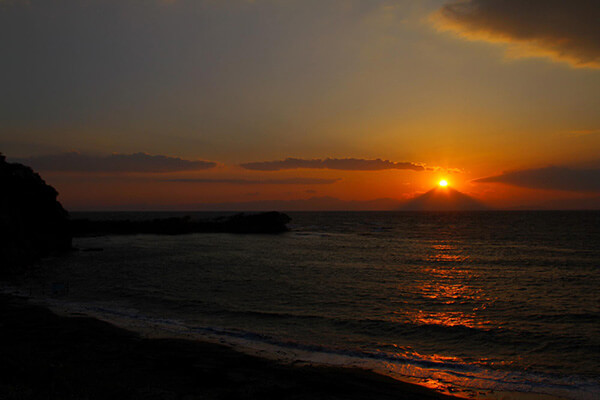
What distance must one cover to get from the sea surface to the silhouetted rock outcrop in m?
2.88

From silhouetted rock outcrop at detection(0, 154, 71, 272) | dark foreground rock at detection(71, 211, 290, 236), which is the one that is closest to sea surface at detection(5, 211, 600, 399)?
silhouetted rock outcrop at detection(0, 154, 71, 272)

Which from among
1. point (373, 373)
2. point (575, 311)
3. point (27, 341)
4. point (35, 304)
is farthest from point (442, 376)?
point (35, 304)

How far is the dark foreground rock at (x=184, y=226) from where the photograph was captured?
3674 inches

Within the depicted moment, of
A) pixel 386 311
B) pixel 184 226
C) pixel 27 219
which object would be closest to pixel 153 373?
pixel 386 311

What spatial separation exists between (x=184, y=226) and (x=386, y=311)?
83.9 m

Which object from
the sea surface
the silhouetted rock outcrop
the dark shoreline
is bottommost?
the sea surface

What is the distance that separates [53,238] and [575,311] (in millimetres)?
55298

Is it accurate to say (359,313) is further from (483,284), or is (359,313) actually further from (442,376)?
(483,284)

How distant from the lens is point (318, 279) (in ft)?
103

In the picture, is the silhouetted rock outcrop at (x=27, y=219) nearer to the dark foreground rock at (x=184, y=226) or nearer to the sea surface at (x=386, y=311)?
the sea surface at (x=386, y=311)

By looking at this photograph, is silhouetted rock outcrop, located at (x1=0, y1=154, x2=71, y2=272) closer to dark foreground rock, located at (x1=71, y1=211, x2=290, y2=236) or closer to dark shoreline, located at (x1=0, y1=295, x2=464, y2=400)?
dark shoreline, located at (x1=0, y1=295, x2=464, y2=400)

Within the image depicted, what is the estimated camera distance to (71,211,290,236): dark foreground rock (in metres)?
93.3

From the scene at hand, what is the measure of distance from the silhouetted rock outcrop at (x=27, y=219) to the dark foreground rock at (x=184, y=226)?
38.1m

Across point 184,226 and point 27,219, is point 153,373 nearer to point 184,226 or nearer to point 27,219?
point 27,219
